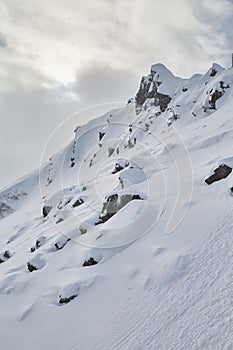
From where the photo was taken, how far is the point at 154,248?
8062 mm

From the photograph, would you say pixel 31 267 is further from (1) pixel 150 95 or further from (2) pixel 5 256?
(1) pixel 150 95

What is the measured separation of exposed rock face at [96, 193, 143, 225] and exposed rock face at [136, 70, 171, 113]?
43.1 m

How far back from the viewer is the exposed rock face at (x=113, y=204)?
495 inches

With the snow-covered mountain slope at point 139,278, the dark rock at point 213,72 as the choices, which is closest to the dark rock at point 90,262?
the snow-covered mountain slope at point 139,278

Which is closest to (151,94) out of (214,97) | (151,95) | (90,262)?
(151,95)

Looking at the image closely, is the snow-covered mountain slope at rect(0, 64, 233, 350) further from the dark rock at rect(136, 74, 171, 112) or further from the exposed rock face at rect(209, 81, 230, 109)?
the dark rock at rect(136, 74, 171, 112)

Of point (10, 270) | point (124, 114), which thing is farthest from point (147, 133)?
point (10, 270)

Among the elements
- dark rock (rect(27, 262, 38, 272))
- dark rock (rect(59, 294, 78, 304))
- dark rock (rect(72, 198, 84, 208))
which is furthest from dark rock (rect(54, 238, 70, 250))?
dark rock (rect(72, 198, 84, 208))

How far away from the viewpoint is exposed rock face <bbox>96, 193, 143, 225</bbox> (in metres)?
12.6

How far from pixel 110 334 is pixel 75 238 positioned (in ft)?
22.0

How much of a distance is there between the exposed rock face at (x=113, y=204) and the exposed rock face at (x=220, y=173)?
309cm

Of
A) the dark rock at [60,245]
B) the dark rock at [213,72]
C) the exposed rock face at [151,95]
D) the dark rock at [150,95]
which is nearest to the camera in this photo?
the dark rock at [60,245]

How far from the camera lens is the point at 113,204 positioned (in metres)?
13.1

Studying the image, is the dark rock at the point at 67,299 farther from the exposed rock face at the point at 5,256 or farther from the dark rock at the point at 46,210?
the dark rock at the point at 46,210
